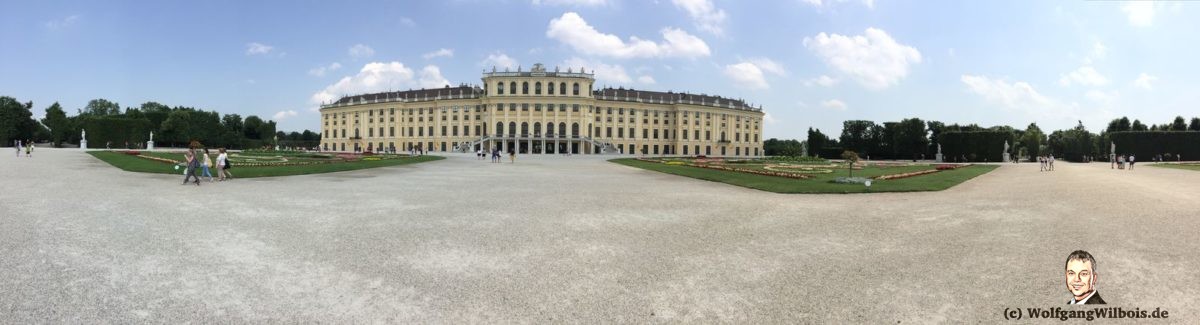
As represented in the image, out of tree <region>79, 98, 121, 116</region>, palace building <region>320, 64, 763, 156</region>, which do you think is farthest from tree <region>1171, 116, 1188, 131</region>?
tree <region>79, 98, 121, 116</region>

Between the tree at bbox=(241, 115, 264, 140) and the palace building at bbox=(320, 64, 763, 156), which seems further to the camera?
the tree at bbox=(241, 115, 264, 140)

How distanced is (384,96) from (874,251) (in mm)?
110625

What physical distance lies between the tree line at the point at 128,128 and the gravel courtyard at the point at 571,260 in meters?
93.4

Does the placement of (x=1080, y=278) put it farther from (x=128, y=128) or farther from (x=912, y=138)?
(x=128, y=128)

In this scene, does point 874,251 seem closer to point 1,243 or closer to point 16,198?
point 1,243

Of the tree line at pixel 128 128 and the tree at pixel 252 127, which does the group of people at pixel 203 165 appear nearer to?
the tree line at pixel 128 128

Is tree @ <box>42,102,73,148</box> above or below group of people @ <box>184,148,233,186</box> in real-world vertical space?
above

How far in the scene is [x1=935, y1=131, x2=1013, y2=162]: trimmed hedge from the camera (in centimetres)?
6625

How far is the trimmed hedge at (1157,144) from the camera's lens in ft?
206

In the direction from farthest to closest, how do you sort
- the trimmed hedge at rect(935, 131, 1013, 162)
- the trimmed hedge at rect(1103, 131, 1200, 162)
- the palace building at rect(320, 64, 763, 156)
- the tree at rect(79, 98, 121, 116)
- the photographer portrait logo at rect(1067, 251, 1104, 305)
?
the tree at rect(79, 98, 121, 116) < the palace building at rect(320, 64, 763, 156) < the trimmed hedge at rect(935, 131, 1013, 162) < the trimmed hedge at rect(1103, 131, 1200, 162) < the photographer portrait logo at rect(1067, 251, 1104, 305)

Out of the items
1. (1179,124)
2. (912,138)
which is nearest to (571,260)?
(912,138)

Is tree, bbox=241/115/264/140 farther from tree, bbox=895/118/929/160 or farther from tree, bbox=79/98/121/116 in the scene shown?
tree, bbox=895/118/929/160

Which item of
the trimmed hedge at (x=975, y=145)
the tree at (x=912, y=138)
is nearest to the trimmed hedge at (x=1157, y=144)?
the trimmed hedge at (x=975, y=145)

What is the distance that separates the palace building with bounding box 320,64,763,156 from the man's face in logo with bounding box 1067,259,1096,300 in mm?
84994
